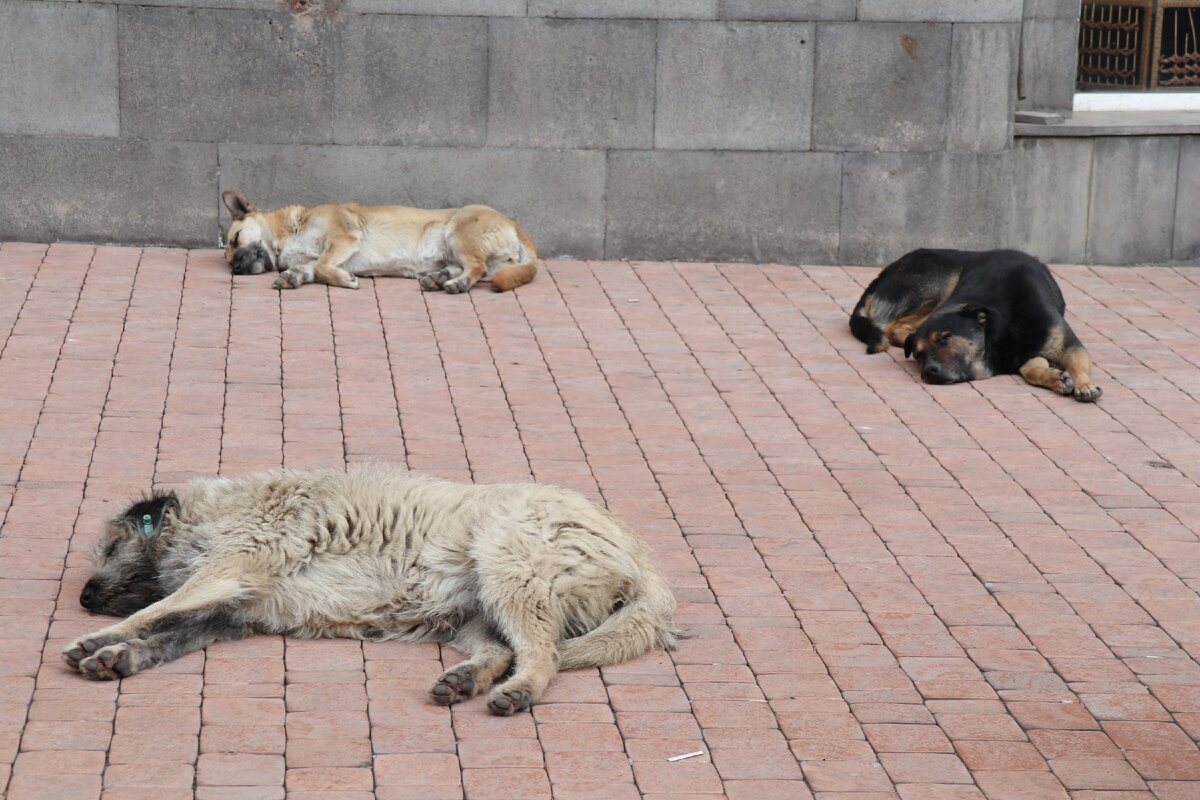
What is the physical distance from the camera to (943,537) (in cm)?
753

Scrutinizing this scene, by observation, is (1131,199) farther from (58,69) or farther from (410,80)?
(58,69)

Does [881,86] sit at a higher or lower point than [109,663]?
higher

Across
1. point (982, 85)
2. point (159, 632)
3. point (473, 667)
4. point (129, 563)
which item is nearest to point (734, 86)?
point (982, 85)

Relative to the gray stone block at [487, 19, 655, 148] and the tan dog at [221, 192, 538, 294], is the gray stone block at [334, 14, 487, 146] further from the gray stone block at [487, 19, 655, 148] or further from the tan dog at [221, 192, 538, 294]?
the tan dog at [221, 192, 538, 294]

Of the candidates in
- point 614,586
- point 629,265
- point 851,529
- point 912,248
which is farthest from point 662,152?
point 614,586

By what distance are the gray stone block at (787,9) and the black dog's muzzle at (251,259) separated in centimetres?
395

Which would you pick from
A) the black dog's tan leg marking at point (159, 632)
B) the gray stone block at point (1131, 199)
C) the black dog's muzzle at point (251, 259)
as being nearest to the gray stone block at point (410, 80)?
the black dog's muzzle at point (251, 259)

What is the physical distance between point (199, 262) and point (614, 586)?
23.4 ft

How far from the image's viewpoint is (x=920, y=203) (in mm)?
12930

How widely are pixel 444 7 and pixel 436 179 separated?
1.31m

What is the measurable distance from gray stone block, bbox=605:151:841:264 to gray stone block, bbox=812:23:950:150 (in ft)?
1.01

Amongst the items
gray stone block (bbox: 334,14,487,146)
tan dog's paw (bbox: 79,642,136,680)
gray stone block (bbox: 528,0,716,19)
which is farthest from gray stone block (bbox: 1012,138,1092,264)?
tan dog's paw (bbox: 79,642,136,680)

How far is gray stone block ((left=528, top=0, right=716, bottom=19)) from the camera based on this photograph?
12.3 metres

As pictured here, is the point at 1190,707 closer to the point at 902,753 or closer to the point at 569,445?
the point at 902,753
